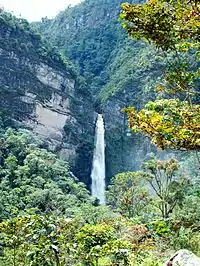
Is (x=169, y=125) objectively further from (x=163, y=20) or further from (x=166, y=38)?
(x=163, y=20)

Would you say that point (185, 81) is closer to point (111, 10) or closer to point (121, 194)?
point (121, 194)

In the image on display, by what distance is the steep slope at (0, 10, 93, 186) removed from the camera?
132ft

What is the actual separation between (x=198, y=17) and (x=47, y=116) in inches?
1498

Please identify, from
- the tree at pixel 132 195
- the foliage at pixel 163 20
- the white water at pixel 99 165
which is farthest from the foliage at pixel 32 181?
the foliage at pixel 163 20

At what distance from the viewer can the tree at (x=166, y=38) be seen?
4.25 meters

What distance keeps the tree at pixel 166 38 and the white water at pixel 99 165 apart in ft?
112

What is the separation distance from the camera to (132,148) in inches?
1838

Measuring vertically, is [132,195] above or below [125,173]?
below

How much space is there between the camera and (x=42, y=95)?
42.4m

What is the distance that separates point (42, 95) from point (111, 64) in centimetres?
1885

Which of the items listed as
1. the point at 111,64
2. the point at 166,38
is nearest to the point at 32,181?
the point at 166,38

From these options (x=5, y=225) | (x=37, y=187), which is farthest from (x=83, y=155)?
(x=5, y=225)

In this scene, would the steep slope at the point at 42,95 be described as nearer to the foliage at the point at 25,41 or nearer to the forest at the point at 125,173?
the foliage at the point at 25,41

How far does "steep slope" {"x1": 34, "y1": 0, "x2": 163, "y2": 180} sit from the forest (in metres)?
0.23
